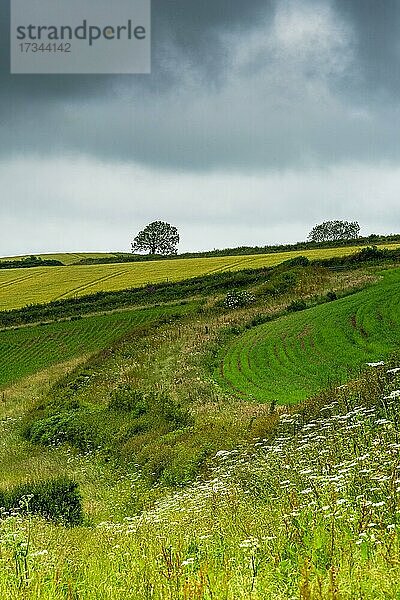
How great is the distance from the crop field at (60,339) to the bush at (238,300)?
16.2ft

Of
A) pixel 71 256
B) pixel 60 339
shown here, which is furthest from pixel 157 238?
pixel 60 339

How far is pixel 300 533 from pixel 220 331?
2831 centimetres

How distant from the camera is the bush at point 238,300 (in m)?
43.0

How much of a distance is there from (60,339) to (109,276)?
27535mm

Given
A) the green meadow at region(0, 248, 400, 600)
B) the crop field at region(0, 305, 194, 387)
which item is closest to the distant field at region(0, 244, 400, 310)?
the green meadow at region(0, 248, 400, 600)

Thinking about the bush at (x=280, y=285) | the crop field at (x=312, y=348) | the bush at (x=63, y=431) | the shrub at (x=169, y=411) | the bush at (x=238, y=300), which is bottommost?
the bush at (x=63, y=431)

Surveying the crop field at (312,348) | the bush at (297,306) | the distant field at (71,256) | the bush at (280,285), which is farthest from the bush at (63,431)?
the distant field at (71,256)

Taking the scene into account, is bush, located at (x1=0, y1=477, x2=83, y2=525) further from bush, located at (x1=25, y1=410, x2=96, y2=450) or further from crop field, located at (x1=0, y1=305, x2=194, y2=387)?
crop field, located at (x1=0, y1=305, x2=194, y2=387)

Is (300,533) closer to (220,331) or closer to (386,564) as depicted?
(386,564)

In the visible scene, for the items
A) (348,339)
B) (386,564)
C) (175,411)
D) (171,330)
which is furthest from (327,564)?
(171,330)

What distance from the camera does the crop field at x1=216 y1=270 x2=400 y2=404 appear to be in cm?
2359

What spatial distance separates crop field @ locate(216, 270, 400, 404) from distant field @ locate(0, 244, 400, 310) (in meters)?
34.8

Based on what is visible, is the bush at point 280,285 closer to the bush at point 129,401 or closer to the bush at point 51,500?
the bush at point 129,401

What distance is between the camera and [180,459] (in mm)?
17469
